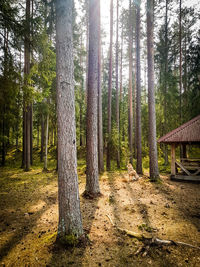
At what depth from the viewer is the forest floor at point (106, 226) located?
118 inches

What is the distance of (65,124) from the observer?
3.38 m

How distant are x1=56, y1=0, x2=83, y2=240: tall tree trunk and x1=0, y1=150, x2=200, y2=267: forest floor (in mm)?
624

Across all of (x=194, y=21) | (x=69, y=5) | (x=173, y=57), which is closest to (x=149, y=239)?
(x=69, y=5)

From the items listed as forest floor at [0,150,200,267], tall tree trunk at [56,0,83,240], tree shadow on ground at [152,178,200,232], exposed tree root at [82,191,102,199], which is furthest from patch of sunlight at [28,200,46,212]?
tree shadow on ground at [152,178,200,232]

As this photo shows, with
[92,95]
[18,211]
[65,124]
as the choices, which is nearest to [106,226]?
[65,124]

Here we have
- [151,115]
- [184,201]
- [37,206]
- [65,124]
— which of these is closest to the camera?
[65,124]

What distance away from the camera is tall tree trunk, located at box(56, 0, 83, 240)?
3.34m

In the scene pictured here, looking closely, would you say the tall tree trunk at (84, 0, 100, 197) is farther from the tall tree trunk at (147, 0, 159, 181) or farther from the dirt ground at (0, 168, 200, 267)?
the tall tree trunk at (147, 0, 159, 181)

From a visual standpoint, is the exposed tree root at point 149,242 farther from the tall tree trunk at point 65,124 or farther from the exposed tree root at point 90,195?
the exposed tree root at point 90,195

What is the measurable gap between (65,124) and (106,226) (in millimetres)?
3445

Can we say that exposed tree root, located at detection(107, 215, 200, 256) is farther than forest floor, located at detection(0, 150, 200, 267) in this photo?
Yes

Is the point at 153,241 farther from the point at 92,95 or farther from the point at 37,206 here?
the point at 92,95

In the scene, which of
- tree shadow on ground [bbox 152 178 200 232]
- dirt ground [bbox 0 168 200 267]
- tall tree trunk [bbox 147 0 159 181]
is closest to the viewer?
dirt ground [bbox 0 168 200 267]

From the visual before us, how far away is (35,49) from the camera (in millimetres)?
5730
